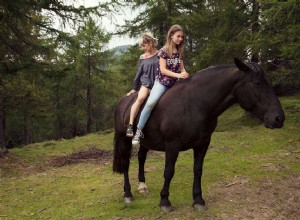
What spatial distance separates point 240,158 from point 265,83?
17.0 feet

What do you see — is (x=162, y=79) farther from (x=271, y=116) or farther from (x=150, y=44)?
(x=271, y=116)

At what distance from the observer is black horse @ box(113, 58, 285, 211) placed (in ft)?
15.6

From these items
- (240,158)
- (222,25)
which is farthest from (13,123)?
(240,158)

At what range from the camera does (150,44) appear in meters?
6.10

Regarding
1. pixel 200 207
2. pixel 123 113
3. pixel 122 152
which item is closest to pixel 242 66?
pixel 200 207

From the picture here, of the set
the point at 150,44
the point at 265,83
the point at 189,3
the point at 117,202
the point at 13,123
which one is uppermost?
the point at 189,3

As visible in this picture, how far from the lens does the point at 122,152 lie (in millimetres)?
6703

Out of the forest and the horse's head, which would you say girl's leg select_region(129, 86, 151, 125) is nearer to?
the horse's head

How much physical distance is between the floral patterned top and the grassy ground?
2310 mm

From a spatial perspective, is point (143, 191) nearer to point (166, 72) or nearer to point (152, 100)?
point (152, 100)

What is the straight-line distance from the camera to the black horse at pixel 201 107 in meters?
4.75

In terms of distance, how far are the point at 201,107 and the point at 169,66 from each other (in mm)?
979

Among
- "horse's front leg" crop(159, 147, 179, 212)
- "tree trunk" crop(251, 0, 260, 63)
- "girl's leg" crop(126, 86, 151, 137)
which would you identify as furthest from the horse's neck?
"tree trunk" crop(251, 0, 260, 63)

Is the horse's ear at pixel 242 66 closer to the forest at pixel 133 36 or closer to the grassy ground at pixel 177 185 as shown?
the grassy ground at pixel 177 185
